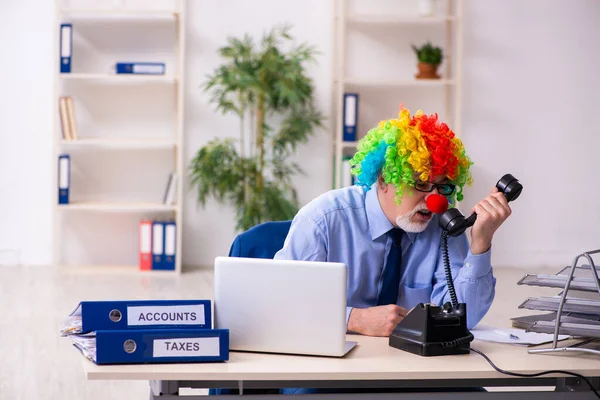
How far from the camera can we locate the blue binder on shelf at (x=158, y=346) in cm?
166

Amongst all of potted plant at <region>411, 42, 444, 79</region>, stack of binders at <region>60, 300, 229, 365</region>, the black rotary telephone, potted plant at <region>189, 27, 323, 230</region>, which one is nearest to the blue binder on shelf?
stack of binders at <region>60, 300, 229, 365</region>

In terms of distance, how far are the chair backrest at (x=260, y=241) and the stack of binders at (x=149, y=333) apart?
55 cm

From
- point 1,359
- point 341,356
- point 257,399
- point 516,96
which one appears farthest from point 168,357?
point 516,96

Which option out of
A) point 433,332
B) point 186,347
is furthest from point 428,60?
point 186,347

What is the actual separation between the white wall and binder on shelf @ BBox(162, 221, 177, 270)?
0.37m

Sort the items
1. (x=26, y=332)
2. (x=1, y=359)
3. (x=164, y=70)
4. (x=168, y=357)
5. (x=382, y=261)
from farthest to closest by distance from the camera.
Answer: (x=164, y=70) < (x=26, y=332) < (x=1, y=359) < (x=382, y=261) < (x=168, y=357)

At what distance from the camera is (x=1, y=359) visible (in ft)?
12.5

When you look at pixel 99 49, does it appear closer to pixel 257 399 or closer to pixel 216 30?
pixel 216 30

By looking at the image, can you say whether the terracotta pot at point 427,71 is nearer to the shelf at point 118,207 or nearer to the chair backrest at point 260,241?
the shelf at point 118,207

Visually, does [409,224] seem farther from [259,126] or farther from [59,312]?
[259,126]

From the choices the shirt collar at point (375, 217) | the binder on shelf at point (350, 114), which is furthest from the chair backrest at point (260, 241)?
the binder on shelf at point (350, 114)

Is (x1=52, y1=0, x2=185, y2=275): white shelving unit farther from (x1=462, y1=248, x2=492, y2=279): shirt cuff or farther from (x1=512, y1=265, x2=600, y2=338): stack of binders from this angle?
(x1=512, y1=265, x2=600, y2=338): stack of binders

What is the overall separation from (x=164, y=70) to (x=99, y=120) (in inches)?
25.9

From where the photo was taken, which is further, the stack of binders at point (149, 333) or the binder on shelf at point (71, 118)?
the binder on shelf at point (71, 118)
